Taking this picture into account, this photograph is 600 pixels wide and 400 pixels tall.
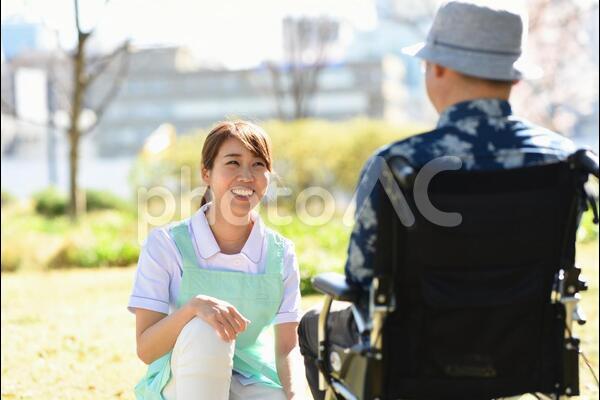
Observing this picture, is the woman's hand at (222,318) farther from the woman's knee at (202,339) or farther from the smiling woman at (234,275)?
the smiling woman at (234,275)

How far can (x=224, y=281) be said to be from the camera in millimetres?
2627

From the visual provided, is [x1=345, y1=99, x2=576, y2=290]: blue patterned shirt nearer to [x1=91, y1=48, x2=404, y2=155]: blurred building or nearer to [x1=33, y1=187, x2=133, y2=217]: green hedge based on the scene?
[x1=33, y1=187, x2=133, y2=217]: green hedge

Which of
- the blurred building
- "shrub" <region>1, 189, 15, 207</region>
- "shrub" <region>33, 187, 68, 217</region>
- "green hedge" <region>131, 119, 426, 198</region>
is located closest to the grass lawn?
"shrub" <region>33, 187, 68, 217</region>

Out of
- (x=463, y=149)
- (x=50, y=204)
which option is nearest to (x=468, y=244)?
(x=463, y=149)

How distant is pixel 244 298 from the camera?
2.63 meters

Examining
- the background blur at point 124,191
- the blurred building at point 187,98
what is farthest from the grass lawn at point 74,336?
the blurred building at point 187,98

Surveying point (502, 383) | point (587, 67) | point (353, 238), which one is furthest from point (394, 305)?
point (587, 67)

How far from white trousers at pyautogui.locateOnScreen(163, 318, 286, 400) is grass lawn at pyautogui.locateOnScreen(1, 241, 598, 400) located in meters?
1.96

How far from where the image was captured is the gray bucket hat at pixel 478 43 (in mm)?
2119

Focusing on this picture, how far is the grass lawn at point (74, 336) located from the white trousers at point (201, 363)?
1959mm

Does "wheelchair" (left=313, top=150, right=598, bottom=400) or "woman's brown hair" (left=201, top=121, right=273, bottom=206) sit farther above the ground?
"woman's brown hair" (left=201, top=121, right=273, bottom=206)

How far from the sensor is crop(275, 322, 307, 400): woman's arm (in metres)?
2.66

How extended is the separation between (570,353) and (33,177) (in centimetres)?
4492

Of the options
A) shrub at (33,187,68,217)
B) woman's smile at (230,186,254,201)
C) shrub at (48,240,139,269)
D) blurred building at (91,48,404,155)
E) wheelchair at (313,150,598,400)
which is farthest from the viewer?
blurred building at (91,48,404,155)
